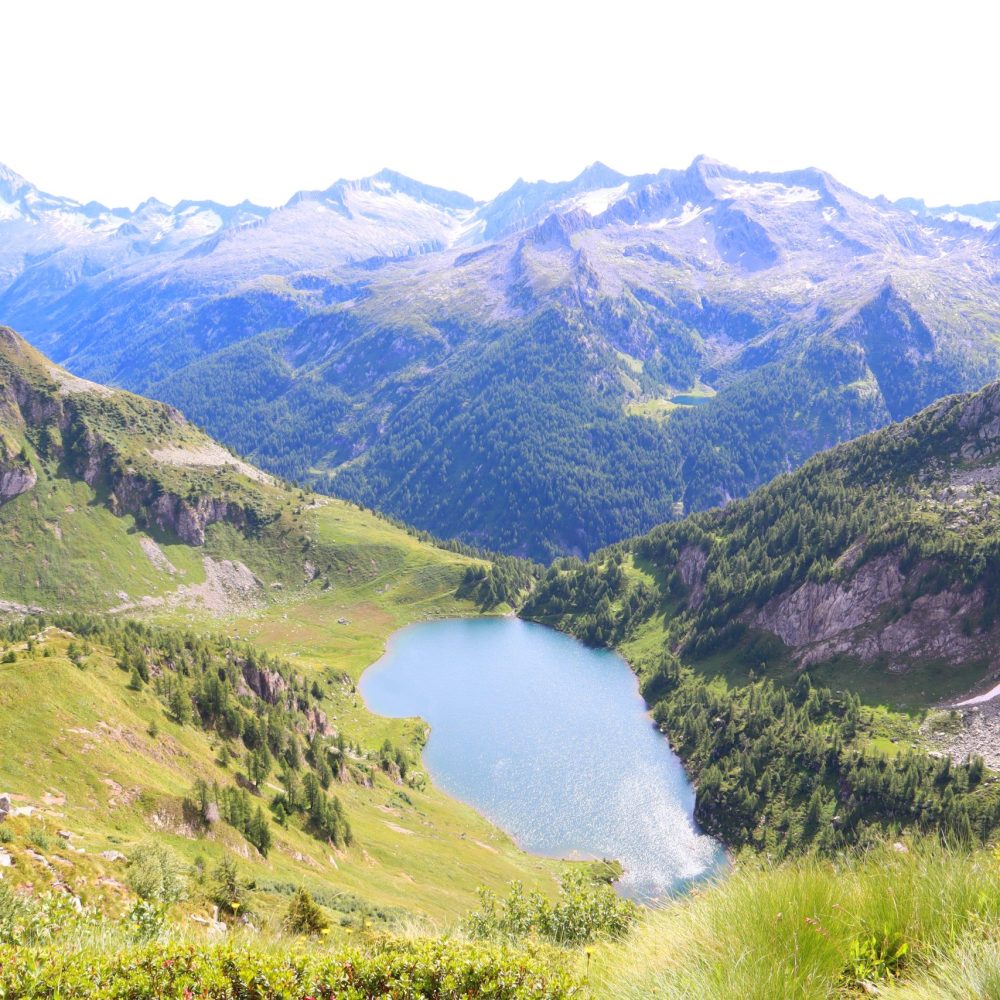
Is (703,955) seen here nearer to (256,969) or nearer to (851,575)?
(256,969)

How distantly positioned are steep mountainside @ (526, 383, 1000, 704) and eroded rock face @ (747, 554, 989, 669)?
9.3 inches

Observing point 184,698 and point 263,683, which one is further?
point 263,683

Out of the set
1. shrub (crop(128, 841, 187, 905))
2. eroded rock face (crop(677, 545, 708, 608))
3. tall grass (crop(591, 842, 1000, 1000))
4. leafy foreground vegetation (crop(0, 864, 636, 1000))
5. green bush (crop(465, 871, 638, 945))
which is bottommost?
eroded rock face (crop(677, 545, 708, 608))

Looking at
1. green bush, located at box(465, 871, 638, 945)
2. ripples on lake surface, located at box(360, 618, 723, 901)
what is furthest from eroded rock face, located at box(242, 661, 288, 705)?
green bush, located at box(465, 871, 638, 945)

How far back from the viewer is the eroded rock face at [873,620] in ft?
366

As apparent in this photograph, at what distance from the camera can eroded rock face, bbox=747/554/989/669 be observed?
11169 cm

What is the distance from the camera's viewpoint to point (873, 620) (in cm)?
12294

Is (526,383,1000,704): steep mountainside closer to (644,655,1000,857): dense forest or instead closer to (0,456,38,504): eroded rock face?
(644,655,1000,857): dense forest

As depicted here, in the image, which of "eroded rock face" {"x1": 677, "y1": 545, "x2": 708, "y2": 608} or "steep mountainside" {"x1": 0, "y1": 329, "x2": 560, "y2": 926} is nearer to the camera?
"steep mountainside" {"x1": 0, "y1": 329, "x2": 560, "y2": 926}

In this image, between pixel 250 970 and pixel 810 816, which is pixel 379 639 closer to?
pixel 810 816

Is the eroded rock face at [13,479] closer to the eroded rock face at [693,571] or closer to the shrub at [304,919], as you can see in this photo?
the eroded rock face at [693,571]

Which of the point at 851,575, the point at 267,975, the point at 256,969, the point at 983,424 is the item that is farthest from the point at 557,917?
the point at 983,424

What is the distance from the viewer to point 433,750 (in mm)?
115438

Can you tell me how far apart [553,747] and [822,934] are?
110616mm
